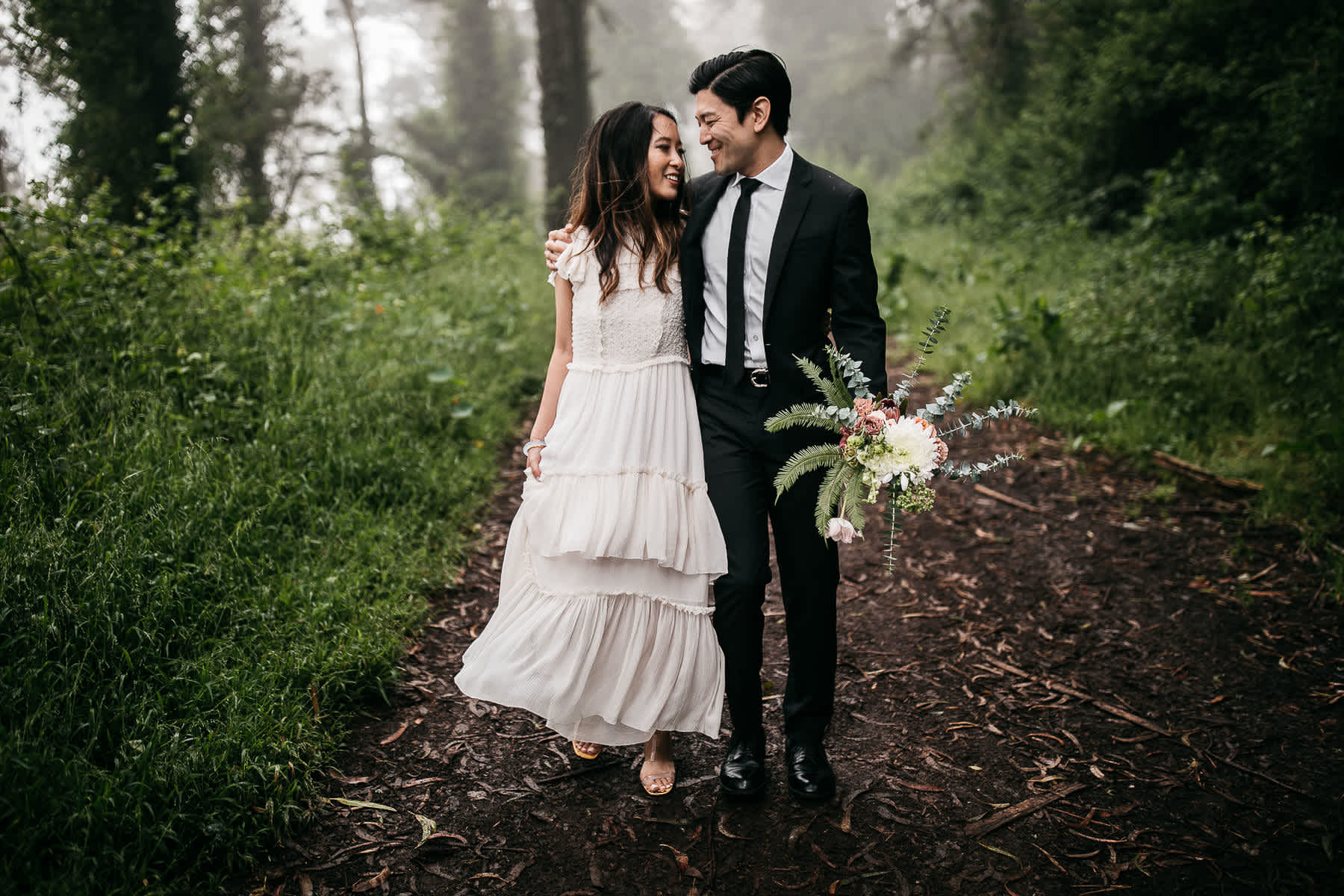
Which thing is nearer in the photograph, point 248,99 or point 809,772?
point 809,772

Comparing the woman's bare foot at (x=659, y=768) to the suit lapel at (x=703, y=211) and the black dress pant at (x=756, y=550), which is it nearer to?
the black dress pant at (x=756, y=550)

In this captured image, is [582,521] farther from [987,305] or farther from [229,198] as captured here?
[229,198]

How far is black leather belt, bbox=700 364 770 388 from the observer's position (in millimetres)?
2703

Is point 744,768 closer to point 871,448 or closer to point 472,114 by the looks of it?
point 871,448

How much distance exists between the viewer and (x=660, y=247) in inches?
112

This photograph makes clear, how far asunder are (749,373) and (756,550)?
22.8 inches

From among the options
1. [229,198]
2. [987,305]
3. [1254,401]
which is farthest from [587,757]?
[229,198]

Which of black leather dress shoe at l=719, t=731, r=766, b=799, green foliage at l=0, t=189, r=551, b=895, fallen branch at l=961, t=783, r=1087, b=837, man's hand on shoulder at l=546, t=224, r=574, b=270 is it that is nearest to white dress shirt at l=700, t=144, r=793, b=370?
man's hand on shoulder at l=546, t=224, r=574, b=270

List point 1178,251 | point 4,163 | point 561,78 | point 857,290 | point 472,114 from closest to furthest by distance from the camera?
point 857,290 → point 1178,251 → point 4,163 → point 561,78 → point 472,114

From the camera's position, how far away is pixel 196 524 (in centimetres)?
363

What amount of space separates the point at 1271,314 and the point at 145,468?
7.29 metres

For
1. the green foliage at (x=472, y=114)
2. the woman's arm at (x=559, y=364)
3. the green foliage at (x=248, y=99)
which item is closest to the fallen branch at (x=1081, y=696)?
the woman's arm at (x=559, y=364)

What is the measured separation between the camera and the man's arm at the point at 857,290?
8.56ft

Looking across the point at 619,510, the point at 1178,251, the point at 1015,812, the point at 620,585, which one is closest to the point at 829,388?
the point at 619,510
